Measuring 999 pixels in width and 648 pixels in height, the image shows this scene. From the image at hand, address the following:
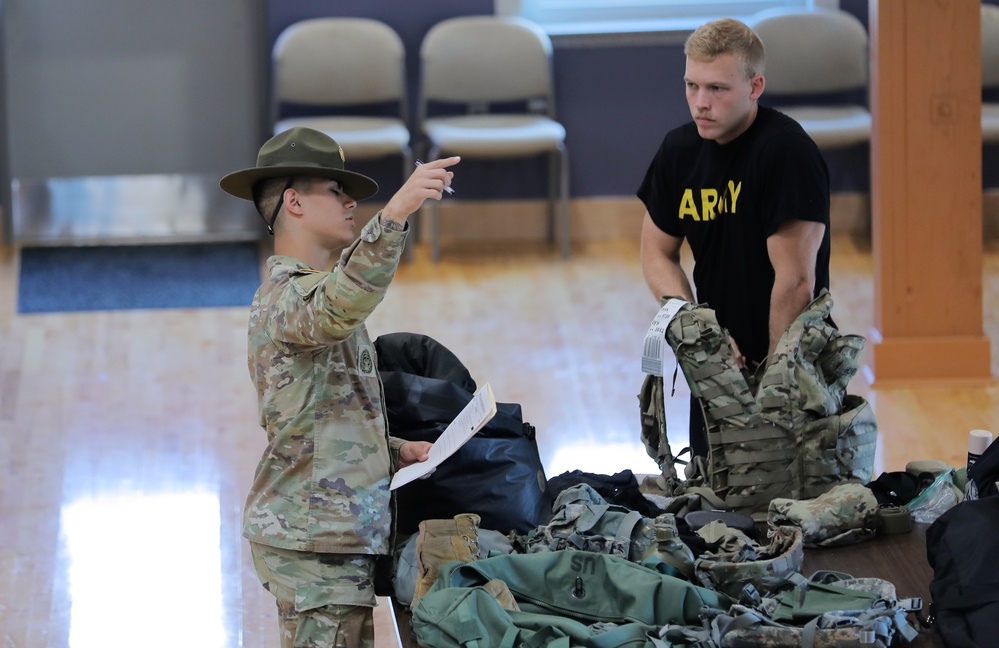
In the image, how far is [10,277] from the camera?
7215 millimetres

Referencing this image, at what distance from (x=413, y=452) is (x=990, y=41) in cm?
595

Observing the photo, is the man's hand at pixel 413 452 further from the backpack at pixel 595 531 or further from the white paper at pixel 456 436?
the backpack at pixel 595 531

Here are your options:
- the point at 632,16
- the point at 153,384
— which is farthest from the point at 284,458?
the point at 632,16

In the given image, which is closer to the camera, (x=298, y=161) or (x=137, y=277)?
(x=298, y=161)

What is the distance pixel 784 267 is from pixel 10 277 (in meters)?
5.23

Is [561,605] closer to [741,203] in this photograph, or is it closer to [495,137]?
[741,203]

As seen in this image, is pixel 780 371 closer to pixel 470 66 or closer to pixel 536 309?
pixel 536 309

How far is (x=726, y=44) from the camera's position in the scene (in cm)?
308

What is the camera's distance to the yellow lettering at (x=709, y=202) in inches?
129

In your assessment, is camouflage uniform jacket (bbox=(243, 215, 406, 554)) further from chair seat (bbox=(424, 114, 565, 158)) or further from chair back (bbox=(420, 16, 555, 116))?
chair back (bbox=(420, 16, 555, 116))

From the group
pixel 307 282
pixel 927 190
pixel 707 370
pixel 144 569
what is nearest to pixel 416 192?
pixel 307 282

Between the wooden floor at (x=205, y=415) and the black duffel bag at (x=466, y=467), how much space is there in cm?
102

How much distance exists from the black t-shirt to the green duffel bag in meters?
1.02

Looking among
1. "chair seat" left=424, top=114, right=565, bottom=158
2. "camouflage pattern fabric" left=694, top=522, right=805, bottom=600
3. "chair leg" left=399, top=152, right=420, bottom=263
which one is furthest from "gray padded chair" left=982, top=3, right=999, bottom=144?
"camouflage pattern fabric" left=694, top=522, right=805, bottom=600
